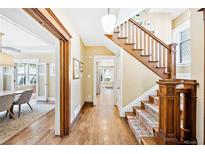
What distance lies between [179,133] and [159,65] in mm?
2938

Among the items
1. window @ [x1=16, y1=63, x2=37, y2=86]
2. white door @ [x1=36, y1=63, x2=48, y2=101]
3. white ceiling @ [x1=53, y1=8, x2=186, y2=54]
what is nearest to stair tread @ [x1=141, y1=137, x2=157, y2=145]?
white ceiling @ [x1=53, y1=8, x2=186, y2=54]

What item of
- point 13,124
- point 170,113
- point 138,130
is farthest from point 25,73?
point 170,113

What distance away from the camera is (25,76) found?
9859 mm

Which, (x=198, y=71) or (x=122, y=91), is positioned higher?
(x=198, y=71)

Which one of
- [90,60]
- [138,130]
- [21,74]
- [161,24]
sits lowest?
Result: [138,130]

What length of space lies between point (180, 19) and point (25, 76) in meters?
8.51

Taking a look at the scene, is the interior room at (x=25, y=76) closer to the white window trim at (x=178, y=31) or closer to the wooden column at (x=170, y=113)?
the wooden column at (x=170, y=113)

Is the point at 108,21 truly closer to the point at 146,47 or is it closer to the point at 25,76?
the point at 146,47
